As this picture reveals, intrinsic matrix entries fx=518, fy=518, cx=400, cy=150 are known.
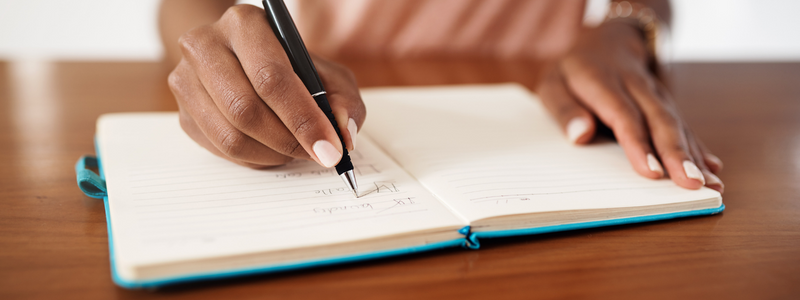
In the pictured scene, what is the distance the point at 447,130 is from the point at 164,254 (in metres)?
0.44

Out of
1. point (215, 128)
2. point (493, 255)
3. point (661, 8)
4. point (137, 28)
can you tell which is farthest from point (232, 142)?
point (137, 28)

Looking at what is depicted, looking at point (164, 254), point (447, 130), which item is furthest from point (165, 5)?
point (164, 254)

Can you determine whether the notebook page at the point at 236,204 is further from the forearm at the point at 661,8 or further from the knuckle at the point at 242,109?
the forearm at the point at 661,8

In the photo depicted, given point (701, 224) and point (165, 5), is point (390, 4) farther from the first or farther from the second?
point (701, 224)

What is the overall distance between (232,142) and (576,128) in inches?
17.4

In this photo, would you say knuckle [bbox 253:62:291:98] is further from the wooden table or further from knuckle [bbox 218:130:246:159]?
the wooden table

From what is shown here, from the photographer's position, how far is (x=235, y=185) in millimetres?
501

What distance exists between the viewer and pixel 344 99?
53cm

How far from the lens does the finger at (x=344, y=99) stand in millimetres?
503

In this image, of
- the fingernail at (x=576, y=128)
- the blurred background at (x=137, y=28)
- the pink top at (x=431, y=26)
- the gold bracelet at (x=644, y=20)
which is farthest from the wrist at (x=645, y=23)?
the blurred background at (x=137, y=28)

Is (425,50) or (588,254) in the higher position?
(588,254)

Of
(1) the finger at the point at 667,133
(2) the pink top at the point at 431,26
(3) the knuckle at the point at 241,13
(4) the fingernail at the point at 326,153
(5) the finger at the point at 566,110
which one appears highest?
(3) the knuckle at the point at 241,13

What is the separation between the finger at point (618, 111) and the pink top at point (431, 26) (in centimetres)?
60

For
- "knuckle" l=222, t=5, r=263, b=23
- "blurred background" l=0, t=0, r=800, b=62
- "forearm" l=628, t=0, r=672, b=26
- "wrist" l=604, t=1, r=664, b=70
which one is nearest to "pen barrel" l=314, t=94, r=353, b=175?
"knuckle" l=222, t=5, r=263, b=23
